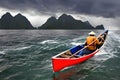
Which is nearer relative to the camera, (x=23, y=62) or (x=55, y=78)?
(x=55, y=78)

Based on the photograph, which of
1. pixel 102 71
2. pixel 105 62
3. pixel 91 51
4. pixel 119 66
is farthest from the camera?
pixel 91 51

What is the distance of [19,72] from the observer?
48.4 feet

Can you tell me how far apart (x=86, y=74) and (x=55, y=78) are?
114 inches

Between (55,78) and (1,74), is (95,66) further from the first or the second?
(1,74)

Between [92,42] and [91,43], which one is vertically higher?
[92,42]

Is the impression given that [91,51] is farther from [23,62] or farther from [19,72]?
[19,72]

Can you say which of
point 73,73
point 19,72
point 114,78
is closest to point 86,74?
point 73,73

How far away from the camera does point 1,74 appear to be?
14.1 meters

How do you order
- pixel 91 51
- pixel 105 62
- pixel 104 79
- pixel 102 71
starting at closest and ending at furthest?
1. pixel 104 79
2. pixel 102 71
3. pixel 105 62
4. pixel 91 51

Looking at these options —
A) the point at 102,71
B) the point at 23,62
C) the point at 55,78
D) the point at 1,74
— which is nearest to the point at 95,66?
the point at 102,71

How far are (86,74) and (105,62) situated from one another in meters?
4.59

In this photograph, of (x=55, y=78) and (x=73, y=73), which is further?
(x=73, y=73)

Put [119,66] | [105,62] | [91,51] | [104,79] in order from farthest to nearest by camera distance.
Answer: [91,51] < [105,62] < [119,66] < [104,79]

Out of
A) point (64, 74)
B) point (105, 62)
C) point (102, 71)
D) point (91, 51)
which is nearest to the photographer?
point (64, 74)
